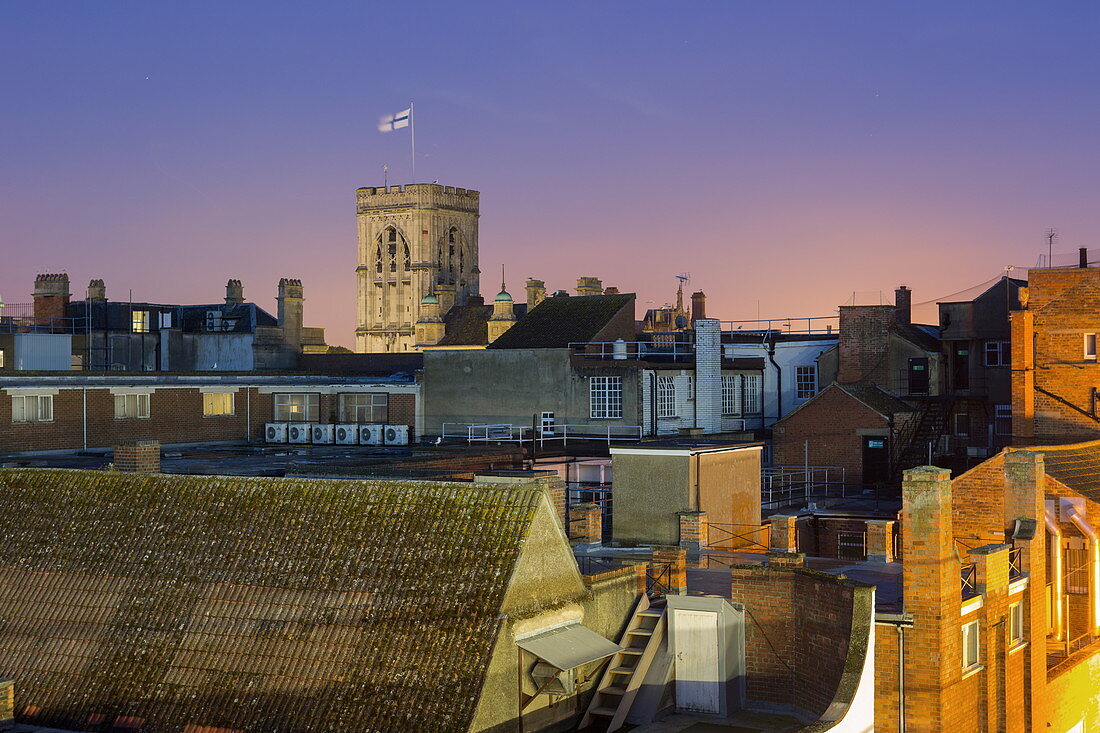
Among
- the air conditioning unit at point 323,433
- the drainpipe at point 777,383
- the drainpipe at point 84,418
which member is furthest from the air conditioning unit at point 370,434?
the drainpipe at point 777,383

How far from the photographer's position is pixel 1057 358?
47125 millimetres

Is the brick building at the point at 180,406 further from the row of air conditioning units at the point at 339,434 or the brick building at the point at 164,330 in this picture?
the brick building at the point at 164,330

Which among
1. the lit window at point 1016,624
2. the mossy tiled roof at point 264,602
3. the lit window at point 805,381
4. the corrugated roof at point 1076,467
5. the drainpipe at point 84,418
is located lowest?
the lit window at point 1016,624

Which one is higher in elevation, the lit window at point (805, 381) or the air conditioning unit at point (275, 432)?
the lit window at point (805, 381)

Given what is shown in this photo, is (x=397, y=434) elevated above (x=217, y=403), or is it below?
below

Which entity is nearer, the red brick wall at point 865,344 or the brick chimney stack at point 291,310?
the red brick wall at point 865,344

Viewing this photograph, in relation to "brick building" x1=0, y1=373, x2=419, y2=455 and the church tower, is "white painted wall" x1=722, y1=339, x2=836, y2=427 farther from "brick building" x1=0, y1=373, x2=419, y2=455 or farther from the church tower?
the church tower

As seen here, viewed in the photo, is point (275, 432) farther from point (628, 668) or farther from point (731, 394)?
point (628, 668)

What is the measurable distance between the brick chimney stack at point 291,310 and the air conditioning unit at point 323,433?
18.1 m

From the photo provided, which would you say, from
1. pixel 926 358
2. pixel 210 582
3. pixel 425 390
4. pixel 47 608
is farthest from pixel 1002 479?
pixel 425 390

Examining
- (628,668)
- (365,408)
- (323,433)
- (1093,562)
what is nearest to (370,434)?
(323,433)

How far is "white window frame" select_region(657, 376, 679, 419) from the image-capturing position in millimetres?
54719

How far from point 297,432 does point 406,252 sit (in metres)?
114

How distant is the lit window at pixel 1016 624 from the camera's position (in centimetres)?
2753
